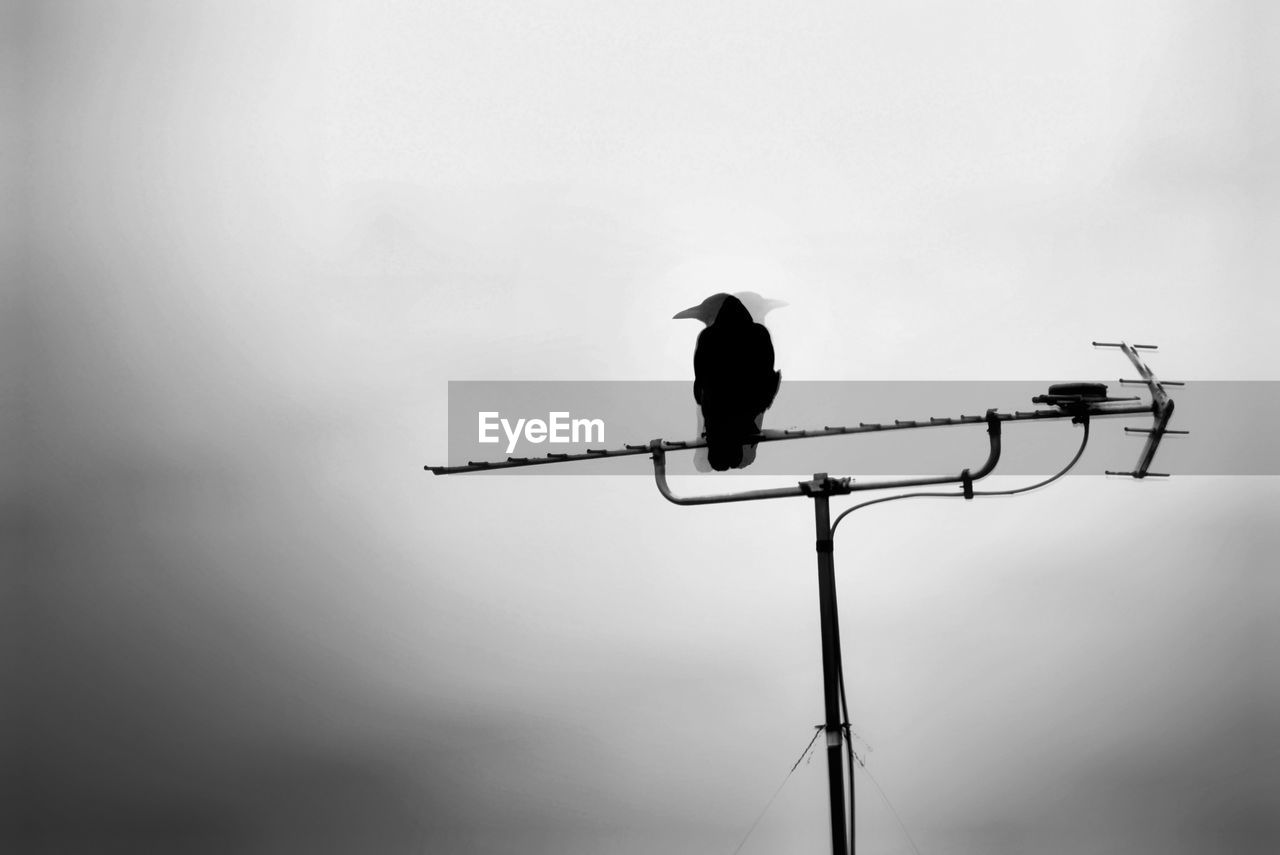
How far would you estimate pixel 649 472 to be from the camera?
169 inches

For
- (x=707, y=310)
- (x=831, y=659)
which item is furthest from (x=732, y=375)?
(x=831, y=659)

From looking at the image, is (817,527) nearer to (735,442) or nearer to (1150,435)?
(735,442)

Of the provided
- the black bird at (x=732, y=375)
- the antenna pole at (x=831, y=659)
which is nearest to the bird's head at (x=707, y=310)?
the black bird at (x=732, y=375)

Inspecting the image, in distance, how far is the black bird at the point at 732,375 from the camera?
3979 mm

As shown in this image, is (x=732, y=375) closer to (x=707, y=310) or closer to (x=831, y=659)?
(x=707, y=310)

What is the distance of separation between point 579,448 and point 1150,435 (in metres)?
2.16

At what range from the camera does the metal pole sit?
3.78m

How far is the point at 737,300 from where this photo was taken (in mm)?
4203

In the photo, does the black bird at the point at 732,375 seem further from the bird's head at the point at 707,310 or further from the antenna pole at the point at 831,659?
the antenna pole at the point at 831,659

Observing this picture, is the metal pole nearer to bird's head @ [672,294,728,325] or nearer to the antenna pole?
the antenna pole

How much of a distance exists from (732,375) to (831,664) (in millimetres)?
1199

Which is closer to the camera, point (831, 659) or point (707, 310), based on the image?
point (831, 659)

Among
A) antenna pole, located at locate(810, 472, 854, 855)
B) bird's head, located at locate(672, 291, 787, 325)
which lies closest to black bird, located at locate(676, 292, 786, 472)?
bird's head, located at locate(672, 291, 787, 325)

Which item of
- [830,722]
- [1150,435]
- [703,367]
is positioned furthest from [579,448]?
[1150,435]
